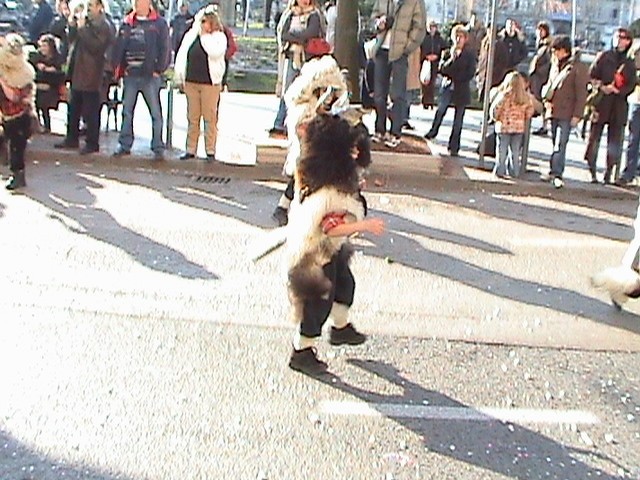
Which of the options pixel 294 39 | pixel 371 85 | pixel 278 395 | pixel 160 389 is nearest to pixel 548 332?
pixel 278 395

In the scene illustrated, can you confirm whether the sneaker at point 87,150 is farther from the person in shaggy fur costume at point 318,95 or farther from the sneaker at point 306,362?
the sneaker at point 306,362

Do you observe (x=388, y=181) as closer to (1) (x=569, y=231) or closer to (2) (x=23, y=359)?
(1) (x=569, y=231)

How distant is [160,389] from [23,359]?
3.03 feet

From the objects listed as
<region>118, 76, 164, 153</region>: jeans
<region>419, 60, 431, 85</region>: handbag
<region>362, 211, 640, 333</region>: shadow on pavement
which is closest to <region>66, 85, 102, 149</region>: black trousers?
<region>118, 76, 164, 153</region>: jeans

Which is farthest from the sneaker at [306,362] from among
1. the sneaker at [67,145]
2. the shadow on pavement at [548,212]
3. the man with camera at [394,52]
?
the sneaker at [67,145]

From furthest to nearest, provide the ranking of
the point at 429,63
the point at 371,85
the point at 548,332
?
the point at 429,63
the point at 371,85
the point at 548,332

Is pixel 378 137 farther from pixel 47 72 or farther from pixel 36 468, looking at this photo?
pixel 36 468

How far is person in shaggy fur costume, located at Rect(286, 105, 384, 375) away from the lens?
214 inches

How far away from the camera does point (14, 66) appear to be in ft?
31.4

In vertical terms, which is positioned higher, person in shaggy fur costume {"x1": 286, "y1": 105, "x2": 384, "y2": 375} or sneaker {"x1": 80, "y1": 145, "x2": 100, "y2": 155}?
person in shaggy fur costume {"x1": 286, "y1": 105, "x2": 384, "y2": 375}

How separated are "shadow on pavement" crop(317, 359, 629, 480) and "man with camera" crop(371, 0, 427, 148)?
7228 millimetres

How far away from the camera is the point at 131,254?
802 cm

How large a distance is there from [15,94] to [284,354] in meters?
5.02

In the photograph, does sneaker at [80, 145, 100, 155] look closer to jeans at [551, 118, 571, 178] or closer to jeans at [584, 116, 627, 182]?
jeans at [551, 118, 571, 178]
